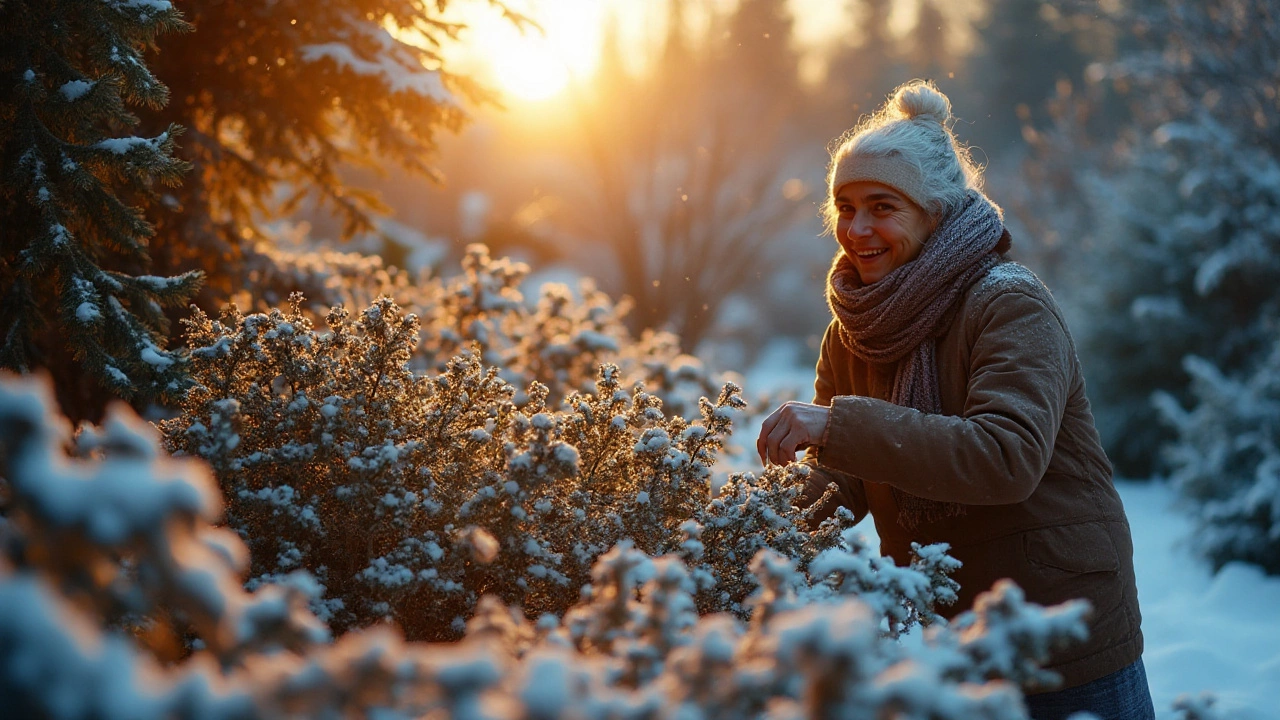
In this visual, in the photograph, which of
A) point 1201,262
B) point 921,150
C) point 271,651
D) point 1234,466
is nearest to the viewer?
point 271,651

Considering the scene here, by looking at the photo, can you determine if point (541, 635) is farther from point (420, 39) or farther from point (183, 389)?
point (420, 39)

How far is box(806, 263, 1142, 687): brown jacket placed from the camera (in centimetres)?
201

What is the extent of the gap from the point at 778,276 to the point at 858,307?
21.8 meters

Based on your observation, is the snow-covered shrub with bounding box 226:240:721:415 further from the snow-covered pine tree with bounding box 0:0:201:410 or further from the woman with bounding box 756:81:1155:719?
the woman with bounding box 756:81:1155:719

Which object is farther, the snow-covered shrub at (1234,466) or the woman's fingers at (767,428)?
the snow-covered shrub at (1234,466)

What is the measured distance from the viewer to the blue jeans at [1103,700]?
7.31 feet

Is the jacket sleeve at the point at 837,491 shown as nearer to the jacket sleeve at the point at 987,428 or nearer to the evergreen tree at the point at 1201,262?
the jacket sleeve at the point at 987,428

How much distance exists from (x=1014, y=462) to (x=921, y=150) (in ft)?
3.20

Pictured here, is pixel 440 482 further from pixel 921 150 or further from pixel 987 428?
pixel 921 150

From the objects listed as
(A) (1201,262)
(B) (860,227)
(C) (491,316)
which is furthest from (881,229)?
(A) (1201,262)

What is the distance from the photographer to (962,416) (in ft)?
7.75

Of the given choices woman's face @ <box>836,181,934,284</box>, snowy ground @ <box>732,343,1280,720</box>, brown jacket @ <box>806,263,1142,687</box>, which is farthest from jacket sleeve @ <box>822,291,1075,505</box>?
snowy ground @ <box>732,343,1280,720</box>

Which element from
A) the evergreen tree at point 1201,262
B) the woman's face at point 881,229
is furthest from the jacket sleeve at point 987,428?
the evergreen tree at point 1201,262

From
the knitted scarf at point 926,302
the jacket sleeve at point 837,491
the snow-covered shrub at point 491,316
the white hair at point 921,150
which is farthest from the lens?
the snow-covered shrub at point 491,316
